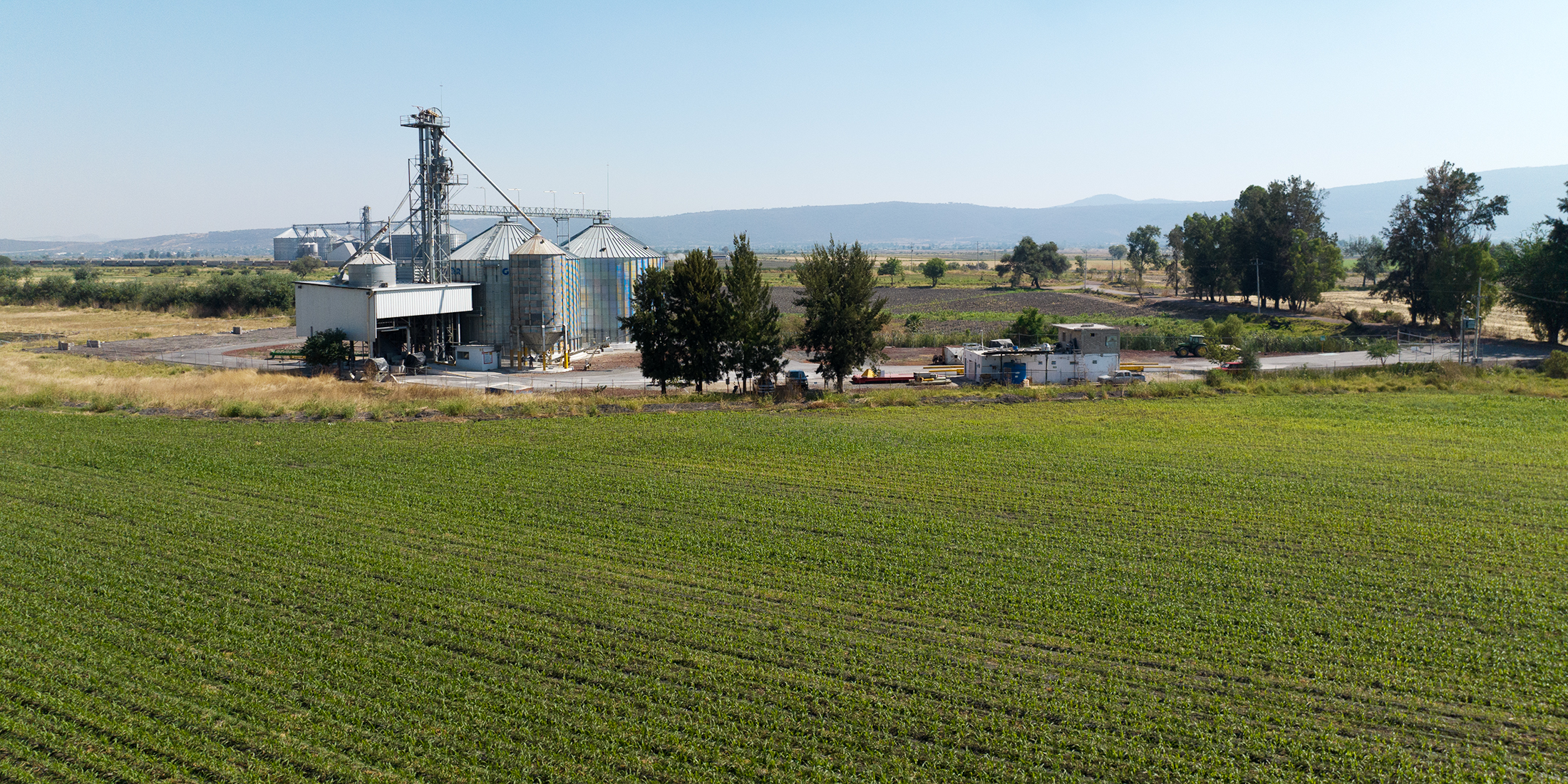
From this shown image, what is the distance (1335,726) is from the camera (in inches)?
434

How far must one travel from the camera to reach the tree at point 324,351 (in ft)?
150

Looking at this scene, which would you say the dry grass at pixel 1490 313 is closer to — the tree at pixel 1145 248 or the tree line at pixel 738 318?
the tree at pixel 1145 248

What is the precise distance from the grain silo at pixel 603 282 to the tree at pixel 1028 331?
2278 cm

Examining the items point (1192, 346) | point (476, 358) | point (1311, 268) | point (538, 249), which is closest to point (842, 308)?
point (538, 249)

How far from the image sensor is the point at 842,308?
40.2 metres

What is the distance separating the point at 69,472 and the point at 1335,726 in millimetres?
27407

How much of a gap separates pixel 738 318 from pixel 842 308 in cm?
466

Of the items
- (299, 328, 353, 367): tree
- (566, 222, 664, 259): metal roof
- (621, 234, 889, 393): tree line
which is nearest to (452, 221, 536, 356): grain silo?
(566, 222, 664, 259): metal roof

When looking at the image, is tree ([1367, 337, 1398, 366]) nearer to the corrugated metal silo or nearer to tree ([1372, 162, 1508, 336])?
tree ([1372, 162, 1508, 336])

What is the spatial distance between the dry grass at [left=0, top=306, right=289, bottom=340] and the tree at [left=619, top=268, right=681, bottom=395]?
151 feet

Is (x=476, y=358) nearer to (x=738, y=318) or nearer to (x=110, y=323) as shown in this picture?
(x=738, y=318)

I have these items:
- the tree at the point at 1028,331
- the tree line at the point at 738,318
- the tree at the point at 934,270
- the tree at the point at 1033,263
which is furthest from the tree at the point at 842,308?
the tree at the point at 934,270

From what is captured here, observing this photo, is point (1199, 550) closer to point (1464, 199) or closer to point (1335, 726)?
point (1335, 726)

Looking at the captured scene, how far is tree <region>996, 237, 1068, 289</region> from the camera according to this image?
13000 centimetres
